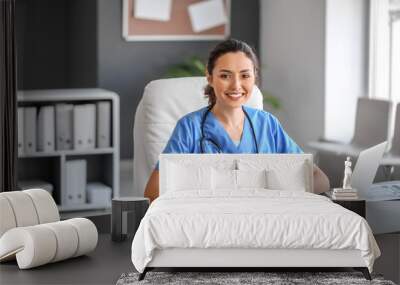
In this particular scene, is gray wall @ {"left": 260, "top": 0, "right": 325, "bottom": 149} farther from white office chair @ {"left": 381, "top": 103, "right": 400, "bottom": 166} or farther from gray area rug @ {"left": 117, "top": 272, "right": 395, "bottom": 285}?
gray area rug @ {"left": 117, "top": 272, "right": 395, "bottom": 285}

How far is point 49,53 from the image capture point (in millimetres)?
6273

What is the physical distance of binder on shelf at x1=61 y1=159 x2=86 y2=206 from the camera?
600cm

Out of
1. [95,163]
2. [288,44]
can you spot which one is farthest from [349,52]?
[95,163]

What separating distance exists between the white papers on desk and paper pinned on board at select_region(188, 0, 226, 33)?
1578mm

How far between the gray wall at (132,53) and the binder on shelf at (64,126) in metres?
0.46

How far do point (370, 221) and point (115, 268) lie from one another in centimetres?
182

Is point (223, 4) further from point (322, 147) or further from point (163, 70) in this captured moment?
point (322, 147)

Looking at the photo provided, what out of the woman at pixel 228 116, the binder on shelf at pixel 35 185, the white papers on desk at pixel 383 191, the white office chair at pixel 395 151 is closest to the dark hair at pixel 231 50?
the woman at pixel 228 116

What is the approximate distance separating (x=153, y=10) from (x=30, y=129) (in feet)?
3.84

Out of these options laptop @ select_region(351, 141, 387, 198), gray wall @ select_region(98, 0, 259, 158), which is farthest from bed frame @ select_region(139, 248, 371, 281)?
gray wall @ select_region(98, 0, 259, 158)

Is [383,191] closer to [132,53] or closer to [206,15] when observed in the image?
[206,15]

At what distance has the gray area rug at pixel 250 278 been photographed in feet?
13.8

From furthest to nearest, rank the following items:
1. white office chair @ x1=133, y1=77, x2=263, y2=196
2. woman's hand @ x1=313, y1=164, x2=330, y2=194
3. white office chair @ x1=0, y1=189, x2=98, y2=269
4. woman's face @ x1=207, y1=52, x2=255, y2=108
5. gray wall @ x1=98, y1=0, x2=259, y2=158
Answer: gray wall @ x1=98, y1=0, x2=259, y2=158
woman's hand @ x1=313, y1=164, x2=330, y2=194
woman's face @ x1=207, y1=52, x2=255, y2=108
white office chair @ x1=133, y1=77, x2=263, y2=196
white office chair @ x1=0, y1=189, x2=98, y2=269

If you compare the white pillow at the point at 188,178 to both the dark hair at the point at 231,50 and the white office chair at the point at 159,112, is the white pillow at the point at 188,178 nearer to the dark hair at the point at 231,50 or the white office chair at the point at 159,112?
the white office chair at the point at 159,112
